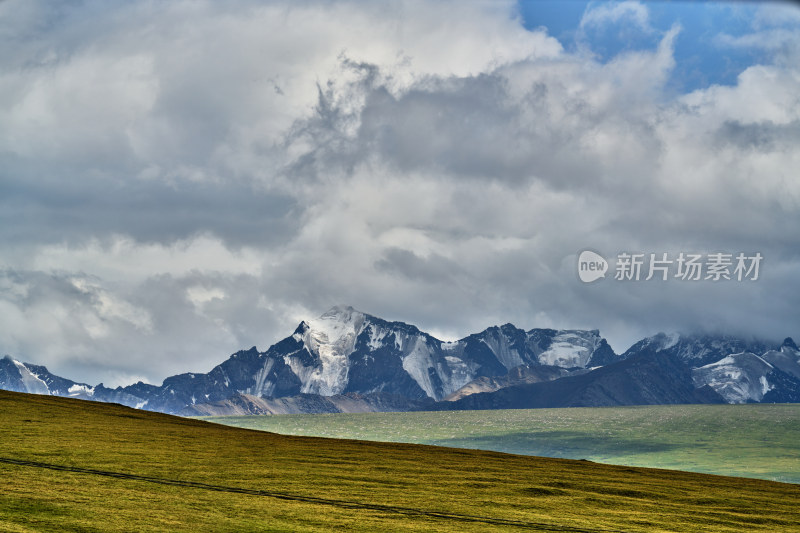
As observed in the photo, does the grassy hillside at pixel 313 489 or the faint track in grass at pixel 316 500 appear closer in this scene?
the grassy hillside at pixel 313 489

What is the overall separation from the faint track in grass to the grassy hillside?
4.4 inches

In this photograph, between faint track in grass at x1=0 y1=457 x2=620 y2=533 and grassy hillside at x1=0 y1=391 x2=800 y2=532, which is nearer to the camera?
grassy hillside at x1=0 y1=391 x2=800 y2=532

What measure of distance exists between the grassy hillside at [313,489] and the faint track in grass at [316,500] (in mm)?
112

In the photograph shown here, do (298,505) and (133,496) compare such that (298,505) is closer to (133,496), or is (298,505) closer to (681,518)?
(133,496)

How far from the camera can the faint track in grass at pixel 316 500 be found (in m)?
43.5

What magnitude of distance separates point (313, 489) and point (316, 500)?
14.8ft

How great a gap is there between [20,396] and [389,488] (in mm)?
60493

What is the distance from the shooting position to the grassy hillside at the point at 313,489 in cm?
3869

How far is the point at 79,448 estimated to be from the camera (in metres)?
57.4

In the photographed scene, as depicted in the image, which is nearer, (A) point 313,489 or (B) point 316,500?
(B) point 316,500

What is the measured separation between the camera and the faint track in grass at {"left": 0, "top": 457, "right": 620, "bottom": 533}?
43531mm

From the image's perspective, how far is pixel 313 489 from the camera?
2012 inches

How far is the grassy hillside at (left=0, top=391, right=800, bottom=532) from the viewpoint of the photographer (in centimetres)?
3869

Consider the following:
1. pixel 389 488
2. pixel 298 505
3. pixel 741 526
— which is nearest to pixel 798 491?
pixel 741 526
